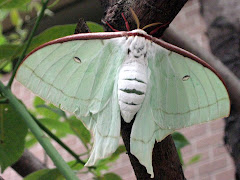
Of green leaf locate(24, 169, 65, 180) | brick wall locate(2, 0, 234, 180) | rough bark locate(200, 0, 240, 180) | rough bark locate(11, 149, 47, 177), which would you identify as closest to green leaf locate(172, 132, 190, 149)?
rough bark locate(200, 0, 240, 180)

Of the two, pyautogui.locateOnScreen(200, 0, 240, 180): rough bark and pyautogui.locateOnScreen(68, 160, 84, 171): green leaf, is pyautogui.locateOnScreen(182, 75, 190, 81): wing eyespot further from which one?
pyautogui.locateOnScreen(200, 0, 240, 180): rough bark

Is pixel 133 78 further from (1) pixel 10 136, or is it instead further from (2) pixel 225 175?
(2) pixel 225 175

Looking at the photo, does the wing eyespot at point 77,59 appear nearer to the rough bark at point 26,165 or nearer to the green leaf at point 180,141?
the green leaf at point 180,141

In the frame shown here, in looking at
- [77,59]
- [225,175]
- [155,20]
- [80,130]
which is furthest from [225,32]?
[225,175]

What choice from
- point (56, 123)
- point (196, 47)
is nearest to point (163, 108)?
point (196, 47)

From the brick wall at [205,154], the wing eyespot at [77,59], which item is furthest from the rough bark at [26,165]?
the brick wall at [205,154]
